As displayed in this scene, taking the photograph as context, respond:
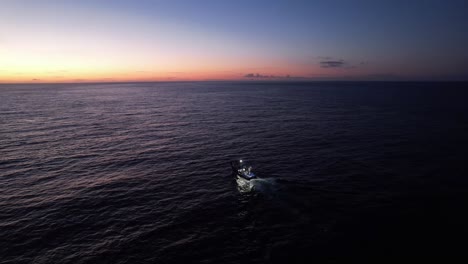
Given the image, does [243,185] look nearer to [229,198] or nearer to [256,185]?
[256,185]

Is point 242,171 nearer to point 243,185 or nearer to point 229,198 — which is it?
point 243,185

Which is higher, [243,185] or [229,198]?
[243,185]

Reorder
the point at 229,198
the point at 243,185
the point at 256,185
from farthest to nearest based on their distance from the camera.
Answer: the point at 243,185, the point at 256,185, the point at 229,198

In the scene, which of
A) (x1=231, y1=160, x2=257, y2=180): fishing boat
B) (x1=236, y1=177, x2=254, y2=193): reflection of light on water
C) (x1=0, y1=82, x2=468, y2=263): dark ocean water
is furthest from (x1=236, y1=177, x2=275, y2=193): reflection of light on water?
(x1=231, y1=160, x2=257, y2=180): fishing boat

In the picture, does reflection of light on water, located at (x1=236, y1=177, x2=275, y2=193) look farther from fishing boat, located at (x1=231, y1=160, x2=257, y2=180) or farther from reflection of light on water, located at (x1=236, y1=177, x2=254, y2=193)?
fishing boat, located at (x1=231, y1=160, x2=257, y2=180)

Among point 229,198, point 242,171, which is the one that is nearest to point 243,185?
point 242,171

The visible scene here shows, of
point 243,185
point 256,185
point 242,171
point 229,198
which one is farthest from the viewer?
point 242,171

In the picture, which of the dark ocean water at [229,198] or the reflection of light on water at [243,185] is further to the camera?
the reflection of light on water at [243,185]

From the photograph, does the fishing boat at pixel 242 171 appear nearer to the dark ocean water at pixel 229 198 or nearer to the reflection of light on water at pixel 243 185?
the reflection of light on water at pixel 243 185

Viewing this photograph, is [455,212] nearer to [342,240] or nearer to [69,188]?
[342,240]

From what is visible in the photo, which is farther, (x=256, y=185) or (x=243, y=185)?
(x=243, y=185)

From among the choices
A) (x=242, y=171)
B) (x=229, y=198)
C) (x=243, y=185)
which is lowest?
(x=229, y=198)

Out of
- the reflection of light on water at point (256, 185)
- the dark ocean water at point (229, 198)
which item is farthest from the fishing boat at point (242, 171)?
the dark ocean water at point (229, 198)
